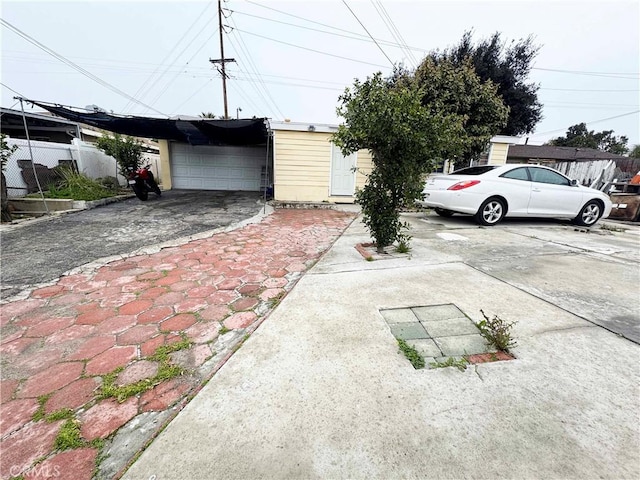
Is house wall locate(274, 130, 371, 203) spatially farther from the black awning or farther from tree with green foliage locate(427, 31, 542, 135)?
tree with green foliage locate(427, 31, 542, 135)

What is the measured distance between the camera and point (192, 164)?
480 inches

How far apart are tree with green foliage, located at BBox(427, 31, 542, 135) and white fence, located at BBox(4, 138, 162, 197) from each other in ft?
43.3

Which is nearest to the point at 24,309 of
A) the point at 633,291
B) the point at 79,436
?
the point at 79,436

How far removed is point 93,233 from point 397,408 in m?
6.01

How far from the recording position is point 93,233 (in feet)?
16.9

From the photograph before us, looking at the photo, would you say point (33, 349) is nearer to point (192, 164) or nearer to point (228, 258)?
point (228, 258)

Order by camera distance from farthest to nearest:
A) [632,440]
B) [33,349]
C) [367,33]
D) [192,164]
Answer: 1. [192,164]
2. [367,33]
3. [33,349]
4. [632,440]

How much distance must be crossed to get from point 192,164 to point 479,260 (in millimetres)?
12035

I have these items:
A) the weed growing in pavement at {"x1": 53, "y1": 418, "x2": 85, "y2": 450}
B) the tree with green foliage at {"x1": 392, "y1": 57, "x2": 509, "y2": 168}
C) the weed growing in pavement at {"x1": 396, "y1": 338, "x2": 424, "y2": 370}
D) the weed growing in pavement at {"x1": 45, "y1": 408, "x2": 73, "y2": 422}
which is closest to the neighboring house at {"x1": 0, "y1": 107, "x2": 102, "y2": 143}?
the weed growing in pavement at {"x1": 45, "y1": 408, "x2": 73, "y2": 422}

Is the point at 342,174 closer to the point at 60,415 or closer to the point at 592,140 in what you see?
the point at 60,415

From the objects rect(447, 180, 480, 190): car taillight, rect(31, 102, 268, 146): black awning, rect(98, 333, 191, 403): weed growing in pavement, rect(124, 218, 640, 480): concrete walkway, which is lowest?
rect(98, 333, 191, 403): weed growing in pavement

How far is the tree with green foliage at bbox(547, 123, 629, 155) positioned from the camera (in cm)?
3756

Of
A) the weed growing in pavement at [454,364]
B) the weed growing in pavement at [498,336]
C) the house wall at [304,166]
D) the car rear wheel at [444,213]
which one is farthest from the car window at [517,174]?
the weed growing in pavement at [454,364]

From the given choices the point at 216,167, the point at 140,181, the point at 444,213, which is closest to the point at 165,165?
the point at 216,167
